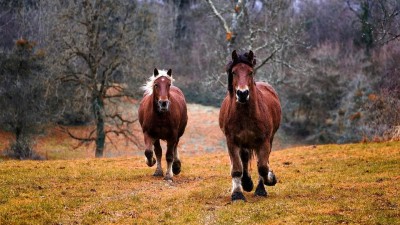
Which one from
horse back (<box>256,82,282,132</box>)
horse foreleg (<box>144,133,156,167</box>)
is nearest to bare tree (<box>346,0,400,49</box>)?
horse back (<box>256,82,282,132</box>)

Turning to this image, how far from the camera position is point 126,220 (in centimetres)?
880

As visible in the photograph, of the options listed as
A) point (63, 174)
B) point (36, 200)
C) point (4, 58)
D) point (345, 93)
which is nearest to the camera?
point (36, 200)

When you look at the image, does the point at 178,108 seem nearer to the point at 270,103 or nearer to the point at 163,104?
the point at 163,104

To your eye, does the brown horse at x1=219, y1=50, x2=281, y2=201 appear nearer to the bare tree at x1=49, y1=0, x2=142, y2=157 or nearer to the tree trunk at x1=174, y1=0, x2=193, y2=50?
the bare tree at x1=49, y1=0, x2=142, y2=157

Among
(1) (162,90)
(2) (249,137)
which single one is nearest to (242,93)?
(2) (249,137)

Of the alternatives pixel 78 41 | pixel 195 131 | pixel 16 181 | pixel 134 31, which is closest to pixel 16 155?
pixel 78 41

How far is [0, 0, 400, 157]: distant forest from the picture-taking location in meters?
30.6

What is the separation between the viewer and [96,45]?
103ft

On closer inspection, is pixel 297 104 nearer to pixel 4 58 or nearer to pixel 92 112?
pixel 92 112

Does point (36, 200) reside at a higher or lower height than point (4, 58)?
lower

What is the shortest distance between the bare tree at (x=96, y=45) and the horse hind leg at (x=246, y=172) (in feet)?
67.5

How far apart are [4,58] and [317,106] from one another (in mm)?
27833

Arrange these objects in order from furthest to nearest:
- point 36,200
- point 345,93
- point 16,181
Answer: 1. point 345,93
2. point 16,181
3. point 36,200

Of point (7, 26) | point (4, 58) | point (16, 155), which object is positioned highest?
point (7, 26)
